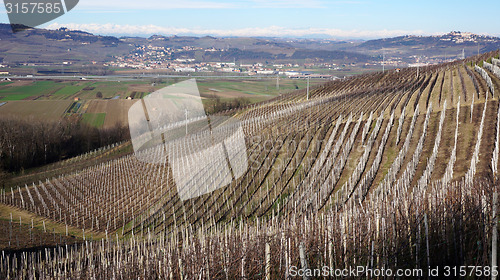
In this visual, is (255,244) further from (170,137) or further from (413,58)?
(413,58)

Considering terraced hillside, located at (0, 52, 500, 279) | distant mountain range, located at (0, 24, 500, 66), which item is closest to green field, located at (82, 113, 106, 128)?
terraced hillside, located at (0, 52, 500, 279)

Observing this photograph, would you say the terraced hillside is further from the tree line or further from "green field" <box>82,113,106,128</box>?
"green field" <box>82,113,106,128</box>

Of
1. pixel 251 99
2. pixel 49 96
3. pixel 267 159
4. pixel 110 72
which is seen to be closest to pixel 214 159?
pixel 267 159

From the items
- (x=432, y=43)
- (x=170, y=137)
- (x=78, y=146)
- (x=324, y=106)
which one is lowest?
(x=78, y=146)

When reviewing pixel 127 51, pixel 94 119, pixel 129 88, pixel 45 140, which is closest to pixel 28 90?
pixel 129 88

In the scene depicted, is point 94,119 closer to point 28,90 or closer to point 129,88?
point 129,88

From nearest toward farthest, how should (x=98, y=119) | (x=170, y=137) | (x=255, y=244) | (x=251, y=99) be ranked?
(x=255, y=244) → (x=170, y=137) → (x=98, y=119) → (x=251, y=99)
